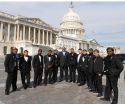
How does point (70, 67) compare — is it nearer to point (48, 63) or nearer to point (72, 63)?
point (72, 63)

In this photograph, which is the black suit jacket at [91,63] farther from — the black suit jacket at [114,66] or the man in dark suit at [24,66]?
the man in dark suit at [24,66]

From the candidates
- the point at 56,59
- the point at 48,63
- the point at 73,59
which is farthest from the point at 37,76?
the point at 73,59

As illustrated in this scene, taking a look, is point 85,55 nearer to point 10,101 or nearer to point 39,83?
point 39,83

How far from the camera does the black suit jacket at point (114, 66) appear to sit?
36.0 feet

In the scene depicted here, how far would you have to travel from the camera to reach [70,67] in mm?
16750

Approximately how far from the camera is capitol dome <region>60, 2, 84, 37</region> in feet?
485

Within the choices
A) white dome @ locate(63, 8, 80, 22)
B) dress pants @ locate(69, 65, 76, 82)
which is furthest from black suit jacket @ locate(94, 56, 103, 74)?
white dome @ locate(63, 8, 80, 22)

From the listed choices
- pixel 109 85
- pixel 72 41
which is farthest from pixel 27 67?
pixel 72 41

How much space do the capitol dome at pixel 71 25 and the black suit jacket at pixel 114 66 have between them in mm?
134893

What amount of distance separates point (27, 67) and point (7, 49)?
74.3 meters

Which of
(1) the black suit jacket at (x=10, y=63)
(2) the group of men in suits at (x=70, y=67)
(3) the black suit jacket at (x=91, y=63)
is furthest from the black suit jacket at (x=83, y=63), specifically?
(1) the black suit jacket at (x=10, y=63)

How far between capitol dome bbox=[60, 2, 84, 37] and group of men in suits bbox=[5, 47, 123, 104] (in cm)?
12955

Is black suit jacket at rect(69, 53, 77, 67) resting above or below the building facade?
below

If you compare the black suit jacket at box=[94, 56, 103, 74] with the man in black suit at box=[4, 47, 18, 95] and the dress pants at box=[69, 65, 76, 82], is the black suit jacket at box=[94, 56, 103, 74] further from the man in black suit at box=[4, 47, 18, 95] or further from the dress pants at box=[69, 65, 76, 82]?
the man in black suit at box=[4, 47, 18, 95]
